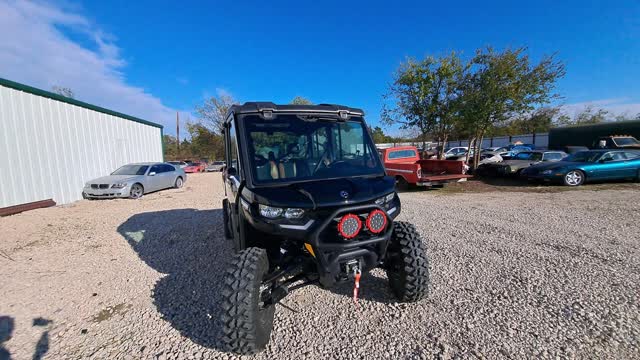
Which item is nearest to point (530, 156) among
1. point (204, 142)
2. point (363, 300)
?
point (363, 300)

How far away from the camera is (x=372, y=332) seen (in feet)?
8.11

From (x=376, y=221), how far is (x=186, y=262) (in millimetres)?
3350

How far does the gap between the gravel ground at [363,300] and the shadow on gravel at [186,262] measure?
0.8 inches

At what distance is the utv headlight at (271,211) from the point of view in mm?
2133

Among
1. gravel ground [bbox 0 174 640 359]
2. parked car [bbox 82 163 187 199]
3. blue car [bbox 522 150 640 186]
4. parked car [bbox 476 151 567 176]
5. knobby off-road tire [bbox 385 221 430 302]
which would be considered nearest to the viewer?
gravel ground [bbox 0 174 640 359]

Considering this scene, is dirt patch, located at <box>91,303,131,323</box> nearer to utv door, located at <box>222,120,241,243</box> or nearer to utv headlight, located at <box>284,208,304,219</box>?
utv door, located at <box>222,120,241,243</box>

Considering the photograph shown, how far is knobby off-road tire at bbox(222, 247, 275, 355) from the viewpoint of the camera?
2.07 metres

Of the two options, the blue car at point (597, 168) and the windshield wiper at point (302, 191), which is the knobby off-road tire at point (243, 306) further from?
the blue car at point (597, 168)

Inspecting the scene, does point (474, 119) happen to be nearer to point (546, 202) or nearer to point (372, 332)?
point (546, 202)

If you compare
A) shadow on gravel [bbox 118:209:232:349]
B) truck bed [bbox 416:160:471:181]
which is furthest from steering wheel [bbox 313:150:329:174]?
truck bed [bbox 416:160:471:181]

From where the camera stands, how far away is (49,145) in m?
9.65

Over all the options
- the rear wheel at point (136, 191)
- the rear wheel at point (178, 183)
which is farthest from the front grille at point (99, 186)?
the rear wheel at point (178, 183)

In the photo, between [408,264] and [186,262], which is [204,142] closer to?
[186,262]

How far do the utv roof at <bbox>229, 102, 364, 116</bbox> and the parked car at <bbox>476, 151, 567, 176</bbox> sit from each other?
1189cm
